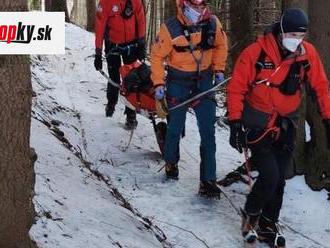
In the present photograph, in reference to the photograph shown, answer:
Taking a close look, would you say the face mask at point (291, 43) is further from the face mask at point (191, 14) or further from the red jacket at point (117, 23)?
the red jacket at point (117, 23)

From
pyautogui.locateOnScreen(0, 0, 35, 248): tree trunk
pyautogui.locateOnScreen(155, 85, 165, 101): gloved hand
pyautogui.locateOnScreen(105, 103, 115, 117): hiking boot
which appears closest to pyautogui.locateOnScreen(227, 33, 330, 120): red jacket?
pyautogui.locateOnScreen(155, 85, 165, 101): gloved hand

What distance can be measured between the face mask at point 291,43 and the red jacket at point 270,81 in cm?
10

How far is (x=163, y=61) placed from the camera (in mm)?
6348

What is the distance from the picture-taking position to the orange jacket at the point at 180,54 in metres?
6.25

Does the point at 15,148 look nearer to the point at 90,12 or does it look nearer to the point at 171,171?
the point at 171,171

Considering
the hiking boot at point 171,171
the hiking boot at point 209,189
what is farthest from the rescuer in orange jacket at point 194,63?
the hiking boot at point 171,171

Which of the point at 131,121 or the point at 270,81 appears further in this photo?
the point at 131,121

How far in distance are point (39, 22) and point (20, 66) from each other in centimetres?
51

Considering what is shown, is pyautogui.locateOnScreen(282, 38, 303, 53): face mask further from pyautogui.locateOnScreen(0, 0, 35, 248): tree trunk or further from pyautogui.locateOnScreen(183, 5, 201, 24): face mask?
pyautogui.locateOnScreen(0, 0, 35, 248): tree trunk

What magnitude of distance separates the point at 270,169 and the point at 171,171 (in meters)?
1.91

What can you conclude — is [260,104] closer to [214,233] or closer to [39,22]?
[214,233]

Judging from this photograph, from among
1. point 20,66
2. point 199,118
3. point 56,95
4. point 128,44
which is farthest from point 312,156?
point 56,95

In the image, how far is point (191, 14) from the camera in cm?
621

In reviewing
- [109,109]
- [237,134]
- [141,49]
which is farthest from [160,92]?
[109,109]
